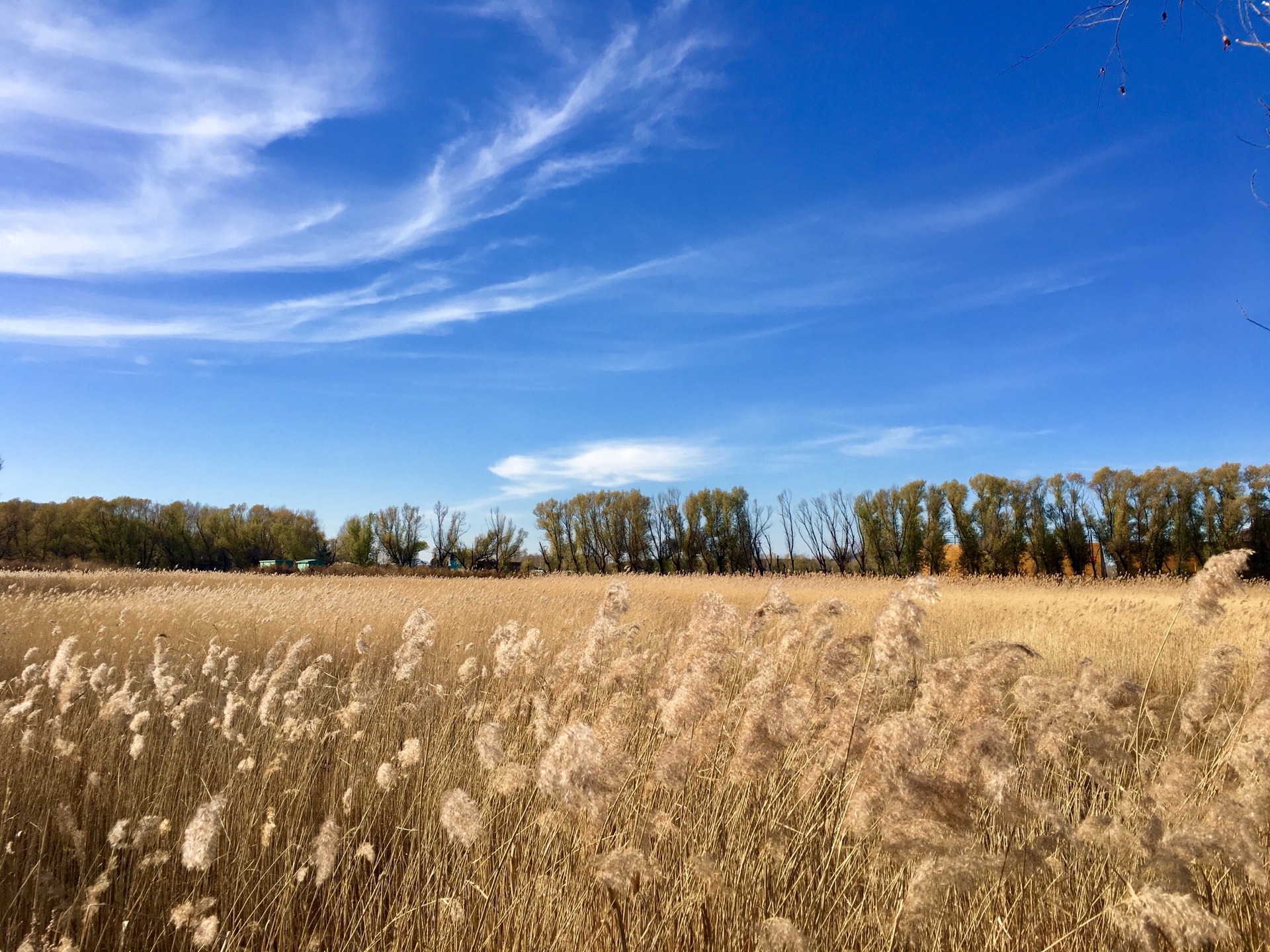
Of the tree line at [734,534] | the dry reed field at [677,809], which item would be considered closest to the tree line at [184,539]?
the tree line at [734,534]

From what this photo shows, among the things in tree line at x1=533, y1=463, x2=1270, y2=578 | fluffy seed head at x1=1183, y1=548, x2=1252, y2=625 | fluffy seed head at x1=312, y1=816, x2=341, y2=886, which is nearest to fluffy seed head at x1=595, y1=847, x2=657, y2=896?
fluffy seed head at x1=312, y1=816, x2=341, y2=886

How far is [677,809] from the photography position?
9.47 ft

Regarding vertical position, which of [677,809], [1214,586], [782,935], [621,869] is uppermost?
[1214,586]

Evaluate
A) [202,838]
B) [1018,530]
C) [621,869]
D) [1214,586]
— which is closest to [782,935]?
[621,869]

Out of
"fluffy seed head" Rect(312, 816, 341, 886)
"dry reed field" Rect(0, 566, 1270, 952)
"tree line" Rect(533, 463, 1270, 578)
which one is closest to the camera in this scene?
"dry reed field" Rect(0, 566, 1270, 952)

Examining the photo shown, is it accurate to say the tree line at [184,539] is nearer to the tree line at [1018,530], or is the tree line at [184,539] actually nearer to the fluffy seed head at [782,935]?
the tree line at [1018,530]

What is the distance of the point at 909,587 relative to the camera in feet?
7.36

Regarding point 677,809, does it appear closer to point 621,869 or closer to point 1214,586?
point 621,869

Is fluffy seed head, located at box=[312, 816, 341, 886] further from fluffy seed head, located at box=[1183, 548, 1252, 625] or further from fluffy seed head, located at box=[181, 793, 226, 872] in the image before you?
fluffy seed head, located at box=[1183, 548, 1252, 625]

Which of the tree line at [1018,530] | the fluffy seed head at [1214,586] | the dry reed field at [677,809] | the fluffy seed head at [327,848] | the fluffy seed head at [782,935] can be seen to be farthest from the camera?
the tree line at [1018,530]

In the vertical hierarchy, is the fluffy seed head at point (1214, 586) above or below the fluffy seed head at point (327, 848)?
above

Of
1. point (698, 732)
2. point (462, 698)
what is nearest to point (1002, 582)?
point (462, 698)

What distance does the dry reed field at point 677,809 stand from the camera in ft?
5.78

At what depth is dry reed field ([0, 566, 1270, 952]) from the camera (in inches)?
69.4
